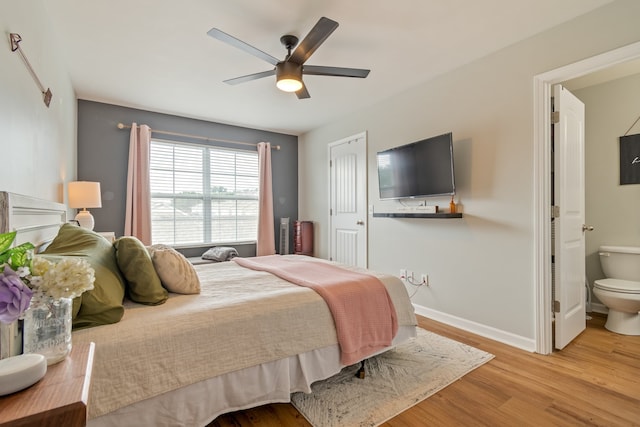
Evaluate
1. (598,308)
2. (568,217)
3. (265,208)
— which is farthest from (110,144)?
(598,308)

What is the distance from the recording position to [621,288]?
8.78 feet

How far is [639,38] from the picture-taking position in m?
1.98

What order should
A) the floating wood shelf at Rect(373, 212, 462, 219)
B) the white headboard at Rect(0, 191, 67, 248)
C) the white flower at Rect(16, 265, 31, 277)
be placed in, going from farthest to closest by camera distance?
the floating wood shelf at Rect(373, 212, 462, 219) → the white headboard at Rect(0, 191, 67, 248) → the white flower at Rect(16, 265, 31, 277)

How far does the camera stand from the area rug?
67.0 inches

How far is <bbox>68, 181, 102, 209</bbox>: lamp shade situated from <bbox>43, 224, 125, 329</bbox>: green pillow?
1532 millimetres

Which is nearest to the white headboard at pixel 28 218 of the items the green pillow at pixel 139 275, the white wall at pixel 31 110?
the white wall at pixel 31 110

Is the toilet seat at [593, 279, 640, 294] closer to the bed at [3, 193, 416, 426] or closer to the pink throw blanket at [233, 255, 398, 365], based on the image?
the pink throw blanket at [233, 255, 398, 365]

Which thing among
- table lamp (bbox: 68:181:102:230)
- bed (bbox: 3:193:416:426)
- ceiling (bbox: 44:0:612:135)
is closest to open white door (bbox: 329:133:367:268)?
ceiling (bbox: 44:0:612:135)

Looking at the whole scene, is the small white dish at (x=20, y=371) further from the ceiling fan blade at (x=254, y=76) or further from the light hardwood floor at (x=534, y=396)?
the ceiling fan blade at (x=254, y=76)

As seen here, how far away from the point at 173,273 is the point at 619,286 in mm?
3675

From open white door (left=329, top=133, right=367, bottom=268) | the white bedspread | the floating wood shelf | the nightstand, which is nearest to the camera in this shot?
the nightstand

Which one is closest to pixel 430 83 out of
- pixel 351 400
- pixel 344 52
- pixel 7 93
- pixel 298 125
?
pixel 344 52

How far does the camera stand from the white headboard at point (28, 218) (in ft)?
3.70

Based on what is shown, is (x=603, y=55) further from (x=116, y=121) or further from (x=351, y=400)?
(x=116, y=121)
